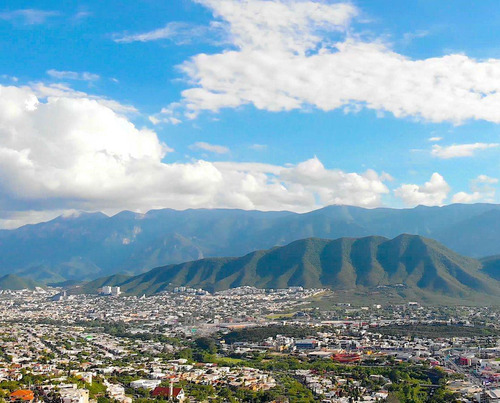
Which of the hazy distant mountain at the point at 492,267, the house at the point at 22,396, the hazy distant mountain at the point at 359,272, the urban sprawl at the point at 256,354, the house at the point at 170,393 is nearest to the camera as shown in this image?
the house at the point at 22,396

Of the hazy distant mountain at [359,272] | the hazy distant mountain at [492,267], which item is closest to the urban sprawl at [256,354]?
the hazy distant mountain at [359,272]

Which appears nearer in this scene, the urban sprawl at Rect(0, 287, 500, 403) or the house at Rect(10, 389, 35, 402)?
the house at Rect(10, 389, 35, 402)

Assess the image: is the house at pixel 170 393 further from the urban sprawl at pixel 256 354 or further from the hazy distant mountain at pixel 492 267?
the hazy distant mountain at pixel 492 267

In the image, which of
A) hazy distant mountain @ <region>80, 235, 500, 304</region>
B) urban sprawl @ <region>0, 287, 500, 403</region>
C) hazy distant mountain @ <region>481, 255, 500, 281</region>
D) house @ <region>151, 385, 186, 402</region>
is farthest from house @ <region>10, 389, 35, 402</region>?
hazy distant mountain @ <region>481, 255, 500, 281</region>

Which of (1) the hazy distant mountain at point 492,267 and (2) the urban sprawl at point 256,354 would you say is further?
(1) the hazy distant mountain at point 492,267

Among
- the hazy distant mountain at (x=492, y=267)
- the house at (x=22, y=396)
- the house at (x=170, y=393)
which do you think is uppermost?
the hazy distant mountain at (x=492, y=267)

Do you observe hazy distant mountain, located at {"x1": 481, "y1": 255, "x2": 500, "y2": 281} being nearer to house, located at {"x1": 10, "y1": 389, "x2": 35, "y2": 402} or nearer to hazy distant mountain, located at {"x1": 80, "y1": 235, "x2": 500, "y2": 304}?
hazy distant mountain, located at {"x1": 80, "y1": 235, "x2": 500, "y2": 304}

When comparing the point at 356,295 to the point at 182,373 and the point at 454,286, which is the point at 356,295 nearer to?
the point at 454,286
